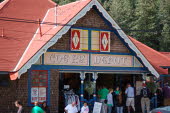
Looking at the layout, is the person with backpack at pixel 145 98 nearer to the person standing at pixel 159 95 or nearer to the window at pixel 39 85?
the person standing at pixel 159 95

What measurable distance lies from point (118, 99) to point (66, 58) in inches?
165

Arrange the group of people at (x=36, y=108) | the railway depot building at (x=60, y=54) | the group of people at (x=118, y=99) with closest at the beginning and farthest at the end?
the group of people at (x=36, y=108)
the railway depot building at (x=60, y=54)
the group of people at (x=118, y=99)

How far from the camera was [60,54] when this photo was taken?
65.1ft

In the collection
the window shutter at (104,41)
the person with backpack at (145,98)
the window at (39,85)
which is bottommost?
the person with backpack at (145,98)

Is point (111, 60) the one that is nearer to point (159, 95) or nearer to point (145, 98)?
point (145, 98)

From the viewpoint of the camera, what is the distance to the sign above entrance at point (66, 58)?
64.0ft

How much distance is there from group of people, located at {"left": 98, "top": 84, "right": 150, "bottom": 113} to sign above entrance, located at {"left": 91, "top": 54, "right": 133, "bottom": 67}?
1.39 metres

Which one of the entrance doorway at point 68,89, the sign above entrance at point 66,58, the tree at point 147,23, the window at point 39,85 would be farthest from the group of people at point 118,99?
the tree at point 147,23

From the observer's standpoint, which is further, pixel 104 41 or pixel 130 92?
pixel 130 92

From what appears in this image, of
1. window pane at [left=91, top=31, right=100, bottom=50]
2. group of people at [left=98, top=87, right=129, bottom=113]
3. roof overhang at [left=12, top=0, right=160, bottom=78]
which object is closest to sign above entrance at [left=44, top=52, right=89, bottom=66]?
window pane at [left=91, top=31, right=100, bottom=50]

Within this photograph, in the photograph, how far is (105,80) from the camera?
24547 millimetres

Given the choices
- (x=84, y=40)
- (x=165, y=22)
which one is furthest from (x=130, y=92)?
(x=165, y=22)

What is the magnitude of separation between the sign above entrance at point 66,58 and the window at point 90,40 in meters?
0.40

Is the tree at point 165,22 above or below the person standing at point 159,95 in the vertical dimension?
above
